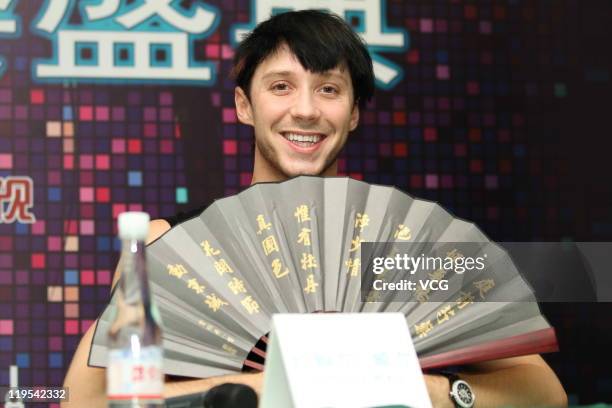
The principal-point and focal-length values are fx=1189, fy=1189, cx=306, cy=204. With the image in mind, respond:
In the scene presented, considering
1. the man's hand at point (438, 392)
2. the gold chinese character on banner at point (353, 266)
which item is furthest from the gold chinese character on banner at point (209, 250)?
the man's hand at point (438, 392)

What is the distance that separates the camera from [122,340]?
1.59 meters

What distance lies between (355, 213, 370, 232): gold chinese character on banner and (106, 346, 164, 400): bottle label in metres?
0.84

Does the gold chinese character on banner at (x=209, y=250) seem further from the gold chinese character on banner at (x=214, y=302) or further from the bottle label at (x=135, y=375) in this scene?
the bottle label at (x=135, y=375)

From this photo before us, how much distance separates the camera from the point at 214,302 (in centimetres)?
221

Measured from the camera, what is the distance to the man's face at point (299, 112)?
286cm

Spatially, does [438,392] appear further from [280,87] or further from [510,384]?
[280,87]

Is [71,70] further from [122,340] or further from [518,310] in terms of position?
[122,340]

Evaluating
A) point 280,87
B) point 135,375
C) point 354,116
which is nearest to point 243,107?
point 280,87

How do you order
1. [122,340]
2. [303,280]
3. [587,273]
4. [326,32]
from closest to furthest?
[122,340], [303,280], [326,32], [587,273]

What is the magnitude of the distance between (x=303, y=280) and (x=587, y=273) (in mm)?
1447

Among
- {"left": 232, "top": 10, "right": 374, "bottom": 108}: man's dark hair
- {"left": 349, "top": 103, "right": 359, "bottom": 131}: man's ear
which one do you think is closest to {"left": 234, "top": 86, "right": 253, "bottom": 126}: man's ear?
{"left": 232, "top": 10, "right": 374, "bottom": 108}: man's dark hair

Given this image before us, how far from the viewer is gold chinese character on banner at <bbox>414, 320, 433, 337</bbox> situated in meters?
2.18

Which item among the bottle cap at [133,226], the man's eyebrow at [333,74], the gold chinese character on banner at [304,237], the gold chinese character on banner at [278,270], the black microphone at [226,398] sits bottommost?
the black microphone at [226,398]

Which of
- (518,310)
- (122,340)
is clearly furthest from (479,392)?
(122,340)
